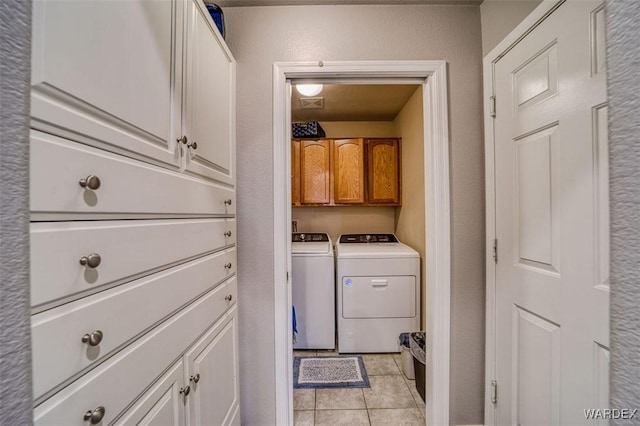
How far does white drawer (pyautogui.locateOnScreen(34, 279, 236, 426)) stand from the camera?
1.55 feet

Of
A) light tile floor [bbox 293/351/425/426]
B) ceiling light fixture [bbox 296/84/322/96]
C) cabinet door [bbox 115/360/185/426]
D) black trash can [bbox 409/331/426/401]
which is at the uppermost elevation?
ceiling light fixture [bbox 296/84/322/96]

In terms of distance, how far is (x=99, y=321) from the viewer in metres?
0.54

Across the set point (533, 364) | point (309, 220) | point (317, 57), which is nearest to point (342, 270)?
point (309, 220)

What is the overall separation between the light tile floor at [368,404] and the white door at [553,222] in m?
0.56

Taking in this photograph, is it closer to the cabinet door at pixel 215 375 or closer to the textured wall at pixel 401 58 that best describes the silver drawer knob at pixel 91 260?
the cabinet door at pixel 215 375

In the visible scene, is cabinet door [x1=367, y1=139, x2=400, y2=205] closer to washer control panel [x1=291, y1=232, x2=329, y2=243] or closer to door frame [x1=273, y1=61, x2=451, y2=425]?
washer control panel [x1=291, y1=232, x2=329, y2=243]

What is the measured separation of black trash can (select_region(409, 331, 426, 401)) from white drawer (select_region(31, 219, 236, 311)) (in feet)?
5.46

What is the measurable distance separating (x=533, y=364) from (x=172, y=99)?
1704 millimetres

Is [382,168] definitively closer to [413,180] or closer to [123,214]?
[413,180]

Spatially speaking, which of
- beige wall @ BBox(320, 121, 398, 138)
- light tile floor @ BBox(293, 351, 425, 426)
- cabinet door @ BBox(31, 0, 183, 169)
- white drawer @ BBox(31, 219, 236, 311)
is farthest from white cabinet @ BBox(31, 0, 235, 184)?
beige wall @ BBox(320, 121, 398, 138)

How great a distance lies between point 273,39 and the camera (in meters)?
1.41

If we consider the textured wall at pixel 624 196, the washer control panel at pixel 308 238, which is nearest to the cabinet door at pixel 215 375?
the textured wall at pixel 624 196

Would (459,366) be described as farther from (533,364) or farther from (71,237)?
(71,237)

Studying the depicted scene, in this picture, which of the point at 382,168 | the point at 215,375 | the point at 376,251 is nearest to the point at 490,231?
the point at 376,251
